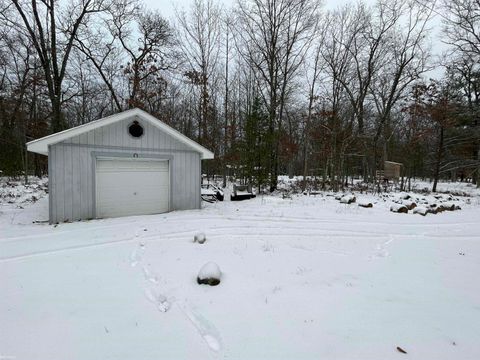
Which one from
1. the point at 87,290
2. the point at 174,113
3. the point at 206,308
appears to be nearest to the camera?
the point at 206,308

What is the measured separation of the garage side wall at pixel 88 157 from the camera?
6.86 m

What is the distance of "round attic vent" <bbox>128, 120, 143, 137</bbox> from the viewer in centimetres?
787

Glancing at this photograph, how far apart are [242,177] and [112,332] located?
11673 mm

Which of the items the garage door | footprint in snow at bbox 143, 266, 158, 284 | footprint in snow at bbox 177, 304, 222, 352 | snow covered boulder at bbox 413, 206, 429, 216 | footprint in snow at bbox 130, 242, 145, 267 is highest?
the garage door

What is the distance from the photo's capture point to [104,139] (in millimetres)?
7469

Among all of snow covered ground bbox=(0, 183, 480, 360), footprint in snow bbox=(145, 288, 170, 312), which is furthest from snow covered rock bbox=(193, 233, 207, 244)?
footprint in snow bbox=(145, 288, 170, 312)

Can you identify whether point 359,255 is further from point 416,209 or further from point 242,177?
point 242,177

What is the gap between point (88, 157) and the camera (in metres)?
7.27

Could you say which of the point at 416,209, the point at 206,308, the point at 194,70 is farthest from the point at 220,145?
the point at 206,308

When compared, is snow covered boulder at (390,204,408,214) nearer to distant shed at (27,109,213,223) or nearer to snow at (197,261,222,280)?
distant shed at (27,109,213,223)

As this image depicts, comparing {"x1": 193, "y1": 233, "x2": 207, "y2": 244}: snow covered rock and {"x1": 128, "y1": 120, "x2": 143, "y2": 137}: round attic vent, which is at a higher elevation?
{"x1": 128, "y1": 120, "x2": 143, "y2": 137}: round attic vent

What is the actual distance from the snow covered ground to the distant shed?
134 centimetres

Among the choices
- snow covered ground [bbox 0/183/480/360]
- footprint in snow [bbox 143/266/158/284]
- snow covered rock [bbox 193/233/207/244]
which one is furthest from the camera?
snow covered rock [bbox 193/233/207/244]

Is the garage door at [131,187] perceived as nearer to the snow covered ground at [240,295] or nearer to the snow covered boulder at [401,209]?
the snow covered ground at [240,295]
